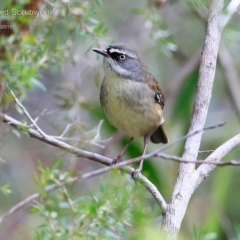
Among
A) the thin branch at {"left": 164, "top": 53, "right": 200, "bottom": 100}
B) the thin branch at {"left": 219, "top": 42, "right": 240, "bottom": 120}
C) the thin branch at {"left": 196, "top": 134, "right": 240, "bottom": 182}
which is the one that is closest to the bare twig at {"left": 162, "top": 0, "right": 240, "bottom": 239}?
the thin branch at {"left": 196, "top": 134, "right": 240, "bottom": 182}

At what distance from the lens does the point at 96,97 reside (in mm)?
7203

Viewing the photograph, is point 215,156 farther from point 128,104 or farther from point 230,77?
point 230,77

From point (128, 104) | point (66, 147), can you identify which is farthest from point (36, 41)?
Result: point (128, 104)

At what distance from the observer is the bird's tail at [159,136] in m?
5.50

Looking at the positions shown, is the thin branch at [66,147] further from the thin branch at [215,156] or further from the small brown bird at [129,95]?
the small brown bird at [129,95]

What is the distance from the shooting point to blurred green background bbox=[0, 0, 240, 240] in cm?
287

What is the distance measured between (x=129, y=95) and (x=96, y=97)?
248 centimetres

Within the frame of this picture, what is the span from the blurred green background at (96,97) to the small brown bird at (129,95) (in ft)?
0.80

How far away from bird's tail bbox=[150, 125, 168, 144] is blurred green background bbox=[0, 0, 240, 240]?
141mm

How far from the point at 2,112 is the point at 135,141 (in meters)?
3.49

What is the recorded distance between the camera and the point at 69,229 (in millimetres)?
2268

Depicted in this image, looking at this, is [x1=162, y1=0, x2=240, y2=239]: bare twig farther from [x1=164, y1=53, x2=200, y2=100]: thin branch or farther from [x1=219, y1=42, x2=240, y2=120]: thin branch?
[x1=164, y1=53, x2=200, y2=100]: thin branch

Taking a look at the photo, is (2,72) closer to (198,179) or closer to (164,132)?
(198,179)

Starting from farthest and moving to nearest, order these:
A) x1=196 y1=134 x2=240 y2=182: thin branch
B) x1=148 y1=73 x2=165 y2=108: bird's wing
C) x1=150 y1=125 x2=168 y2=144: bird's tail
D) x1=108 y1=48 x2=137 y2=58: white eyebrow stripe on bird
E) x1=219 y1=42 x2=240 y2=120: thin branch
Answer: x1=219 y1=42 x2=240 y2=120: thin branch
x1=150 y1=125 x2=168 y2=144: bird's tail
x1=148 y1=73 x2=165 y2=108: bird's wing
x1=108 y1=48 x2=137 y2=58: white eyebrow stripe on bird
x1=196 y1=134 x2=240 y2=182: thin branch
